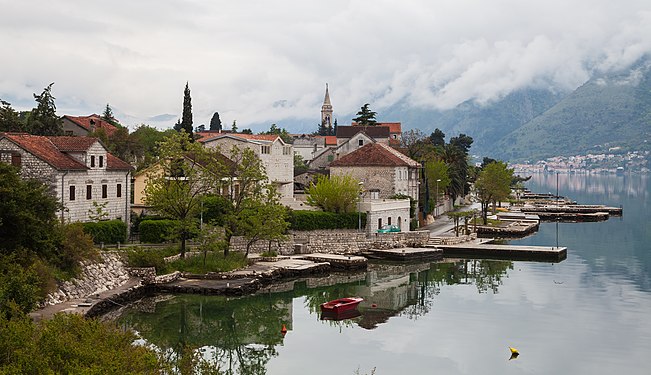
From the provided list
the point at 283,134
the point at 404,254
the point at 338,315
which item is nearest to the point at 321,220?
the point at 404,254

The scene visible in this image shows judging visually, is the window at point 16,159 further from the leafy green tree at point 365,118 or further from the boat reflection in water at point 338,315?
the leafy green tree at point 365,118

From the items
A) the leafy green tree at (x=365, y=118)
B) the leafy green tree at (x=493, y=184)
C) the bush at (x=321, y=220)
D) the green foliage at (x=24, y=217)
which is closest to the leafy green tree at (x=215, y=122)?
the leafy green tree at (x=365, y=118)

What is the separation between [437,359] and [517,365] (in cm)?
357

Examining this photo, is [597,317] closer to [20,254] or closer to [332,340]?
[332,340]

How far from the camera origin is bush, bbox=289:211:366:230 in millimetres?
69312

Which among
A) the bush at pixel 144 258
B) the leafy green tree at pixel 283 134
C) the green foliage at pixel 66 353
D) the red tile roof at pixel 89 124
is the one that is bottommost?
the green foliage at pixel 66 353

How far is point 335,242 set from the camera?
68625mm

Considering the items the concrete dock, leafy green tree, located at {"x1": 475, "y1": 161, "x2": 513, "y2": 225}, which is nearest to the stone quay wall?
the concrete dock

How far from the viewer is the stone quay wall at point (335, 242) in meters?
63.6

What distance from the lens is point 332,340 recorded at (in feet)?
132

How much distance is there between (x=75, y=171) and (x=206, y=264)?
10561mm

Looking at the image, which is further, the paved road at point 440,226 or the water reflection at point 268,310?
the paved road at point 440,226

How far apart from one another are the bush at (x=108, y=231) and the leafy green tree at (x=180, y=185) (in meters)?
2.69

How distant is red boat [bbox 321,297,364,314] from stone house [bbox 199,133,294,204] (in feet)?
85.8
